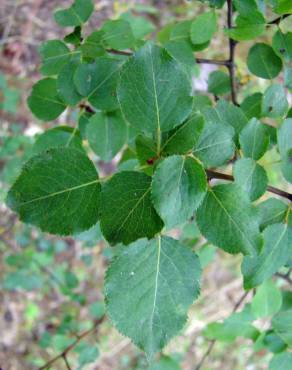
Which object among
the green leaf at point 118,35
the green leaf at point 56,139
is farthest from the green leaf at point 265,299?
the green leaf at point 118,35

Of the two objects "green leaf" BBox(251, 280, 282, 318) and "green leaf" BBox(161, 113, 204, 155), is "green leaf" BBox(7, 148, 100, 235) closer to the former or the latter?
"green leaf" BBox(161, 113, 204, 155)

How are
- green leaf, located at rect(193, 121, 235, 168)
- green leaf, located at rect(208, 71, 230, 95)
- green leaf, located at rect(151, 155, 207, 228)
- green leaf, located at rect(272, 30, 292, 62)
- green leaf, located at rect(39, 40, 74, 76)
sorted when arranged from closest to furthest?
green leaf, located at rect(151, 155, 207, 228) → green leaf, located at rect(193, 121, 235, 168) → green leaf, located at rect(272, 30, 292, 62) → green leaf, located at rect(39, 40, 74, 76) → green leaf, located at rect(208, 71, 230, 95)

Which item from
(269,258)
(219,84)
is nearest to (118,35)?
(219,84)

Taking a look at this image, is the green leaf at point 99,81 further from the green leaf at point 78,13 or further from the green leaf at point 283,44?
the green leaf at point 283,44

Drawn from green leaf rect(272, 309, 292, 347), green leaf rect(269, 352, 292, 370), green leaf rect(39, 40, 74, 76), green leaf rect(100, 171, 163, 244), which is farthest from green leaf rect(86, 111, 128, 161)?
green leaf rect(269, 352, 292, 370)

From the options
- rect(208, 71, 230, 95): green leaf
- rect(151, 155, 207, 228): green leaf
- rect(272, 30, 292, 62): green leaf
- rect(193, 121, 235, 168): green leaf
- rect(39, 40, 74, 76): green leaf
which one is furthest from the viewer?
rect(208, 71, 230, 95): green leaf

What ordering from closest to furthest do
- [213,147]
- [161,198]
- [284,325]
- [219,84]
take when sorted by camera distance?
[161,198], [213,147], [284,325], [219,84]

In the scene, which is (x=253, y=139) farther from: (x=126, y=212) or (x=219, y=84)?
(x=219, y=84)
